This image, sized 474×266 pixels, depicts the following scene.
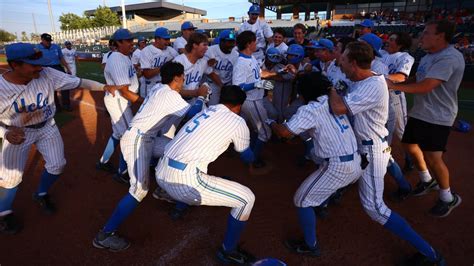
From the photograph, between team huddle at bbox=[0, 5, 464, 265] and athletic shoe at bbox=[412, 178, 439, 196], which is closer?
team huddle at bbox=[0, 5, 464, 265]

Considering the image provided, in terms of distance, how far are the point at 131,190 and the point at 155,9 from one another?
167 ft

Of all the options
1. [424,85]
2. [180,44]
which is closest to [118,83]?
[180,44]

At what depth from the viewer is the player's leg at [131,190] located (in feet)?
9.48

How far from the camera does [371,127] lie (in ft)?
9.13

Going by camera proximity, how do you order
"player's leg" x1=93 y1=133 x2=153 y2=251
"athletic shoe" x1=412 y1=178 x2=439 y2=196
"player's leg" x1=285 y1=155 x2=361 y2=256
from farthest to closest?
"athletic shoe" x1=412 y1=178 x2=439 y2=196, "player's leg" x1=93 y1=133 x2=153 y2=251, "player's leg" x1=285 y1=155 x2=361 y2=256

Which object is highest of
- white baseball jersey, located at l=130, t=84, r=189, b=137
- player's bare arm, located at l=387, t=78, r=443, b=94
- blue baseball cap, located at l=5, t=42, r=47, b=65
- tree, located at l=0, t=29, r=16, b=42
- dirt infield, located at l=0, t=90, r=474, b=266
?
tree, located at l=0, t=29, r=16, b=42

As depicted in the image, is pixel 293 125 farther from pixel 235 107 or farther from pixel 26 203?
pixel 26 203

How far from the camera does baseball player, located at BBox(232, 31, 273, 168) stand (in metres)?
4.39

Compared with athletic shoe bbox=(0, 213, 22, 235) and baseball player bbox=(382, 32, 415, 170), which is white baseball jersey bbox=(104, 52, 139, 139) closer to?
athletic shoe bbox=(0, 213, 22, 235)

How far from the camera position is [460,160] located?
5.05 metres

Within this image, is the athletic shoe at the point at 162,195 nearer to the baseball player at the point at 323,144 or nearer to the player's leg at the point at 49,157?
the player's leg at the point at 49,157

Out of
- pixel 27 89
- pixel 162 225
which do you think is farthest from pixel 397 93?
pixel 27 89

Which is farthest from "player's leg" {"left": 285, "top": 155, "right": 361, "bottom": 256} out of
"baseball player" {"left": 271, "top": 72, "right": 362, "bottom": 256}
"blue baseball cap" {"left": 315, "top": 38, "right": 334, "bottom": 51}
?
"blue baseball cap" {"left": 315, "top": 38, "right": 334, "bottom": 51}

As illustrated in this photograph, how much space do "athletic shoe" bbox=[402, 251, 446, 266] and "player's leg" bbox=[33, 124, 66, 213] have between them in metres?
3.89
